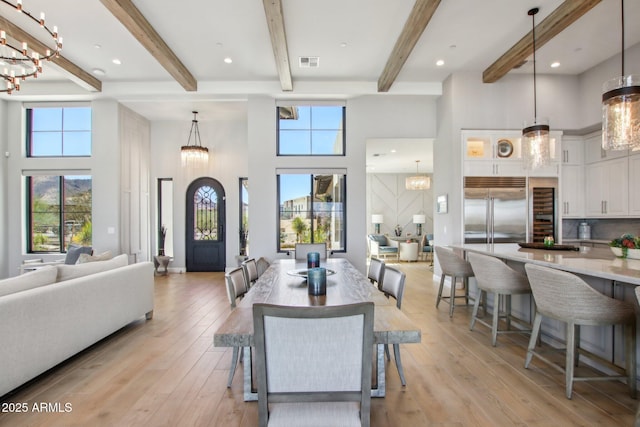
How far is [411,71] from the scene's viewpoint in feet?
17.4

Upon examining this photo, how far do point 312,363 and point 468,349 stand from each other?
2.44m

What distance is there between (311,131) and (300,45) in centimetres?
175

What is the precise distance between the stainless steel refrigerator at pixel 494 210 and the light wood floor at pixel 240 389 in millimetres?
2231

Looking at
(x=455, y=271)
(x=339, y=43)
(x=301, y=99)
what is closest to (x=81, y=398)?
(x=455, y=271)

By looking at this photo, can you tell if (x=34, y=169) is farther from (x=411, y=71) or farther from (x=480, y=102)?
(x=480, y=102)

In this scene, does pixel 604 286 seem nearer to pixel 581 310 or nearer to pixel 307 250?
pixel 581 310

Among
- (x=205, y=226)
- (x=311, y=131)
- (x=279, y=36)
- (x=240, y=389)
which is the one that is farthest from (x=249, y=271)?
(x=205, y=226)

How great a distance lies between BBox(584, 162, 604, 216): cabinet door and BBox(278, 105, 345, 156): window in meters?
4.21

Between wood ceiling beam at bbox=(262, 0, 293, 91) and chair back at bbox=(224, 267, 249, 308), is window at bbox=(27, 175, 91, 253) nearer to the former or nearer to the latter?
wood ceiling beam at bbox=(262, 0, 293, 91)

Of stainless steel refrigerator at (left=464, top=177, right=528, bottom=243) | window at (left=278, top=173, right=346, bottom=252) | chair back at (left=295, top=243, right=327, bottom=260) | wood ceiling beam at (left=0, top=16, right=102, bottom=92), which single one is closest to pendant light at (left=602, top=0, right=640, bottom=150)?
stainless steel refrigerator at (left=464, top=177, right=528, bottom=243)

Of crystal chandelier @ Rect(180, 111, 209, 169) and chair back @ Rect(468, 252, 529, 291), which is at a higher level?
crystal chandelier @ Rect(180, 111, 209, 169)

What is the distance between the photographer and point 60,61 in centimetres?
475

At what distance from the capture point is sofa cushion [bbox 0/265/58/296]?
7.70 feet

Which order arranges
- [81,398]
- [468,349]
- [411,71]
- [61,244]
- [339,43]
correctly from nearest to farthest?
1. [81,398]
2. [468,349]
3. [339,43]
4. [411,71]
5. [61,244]
